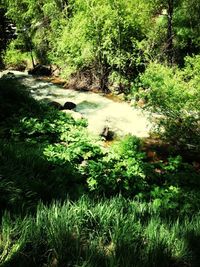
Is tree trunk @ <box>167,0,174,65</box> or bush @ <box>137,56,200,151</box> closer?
bush @ <box>137,56,200,151</box>

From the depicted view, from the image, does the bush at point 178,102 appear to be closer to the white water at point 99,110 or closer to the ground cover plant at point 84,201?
the white water at point 99,110

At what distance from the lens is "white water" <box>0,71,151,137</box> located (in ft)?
34.4

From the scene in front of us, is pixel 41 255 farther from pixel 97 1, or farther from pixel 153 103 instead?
pixel 97 1

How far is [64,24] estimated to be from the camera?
1939cm

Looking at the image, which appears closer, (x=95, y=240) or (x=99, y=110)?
(x=95, y=240)

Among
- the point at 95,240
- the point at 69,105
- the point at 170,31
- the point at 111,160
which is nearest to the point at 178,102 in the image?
the point at 111,160

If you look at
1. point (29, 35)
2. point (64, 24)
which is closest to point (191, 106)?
point (64, 24)

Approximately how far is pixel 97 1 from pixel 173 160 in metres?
10.8

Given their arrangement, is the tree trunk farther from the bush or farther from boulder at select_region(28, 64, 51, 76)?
boulder at select_region(28, 64, 51, 76)

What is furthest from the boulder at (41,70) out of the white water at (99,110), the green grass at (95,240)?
the green grass at (95,240)

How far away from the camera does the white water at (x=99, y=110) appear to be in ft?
34.4

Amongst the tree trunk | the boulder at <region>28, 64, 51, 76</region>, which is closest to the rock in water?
the tree trunk

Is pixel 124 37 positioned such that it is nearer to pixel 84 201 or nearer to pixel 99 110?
pixel 99 110

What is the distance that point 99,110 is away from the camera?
13.4m
